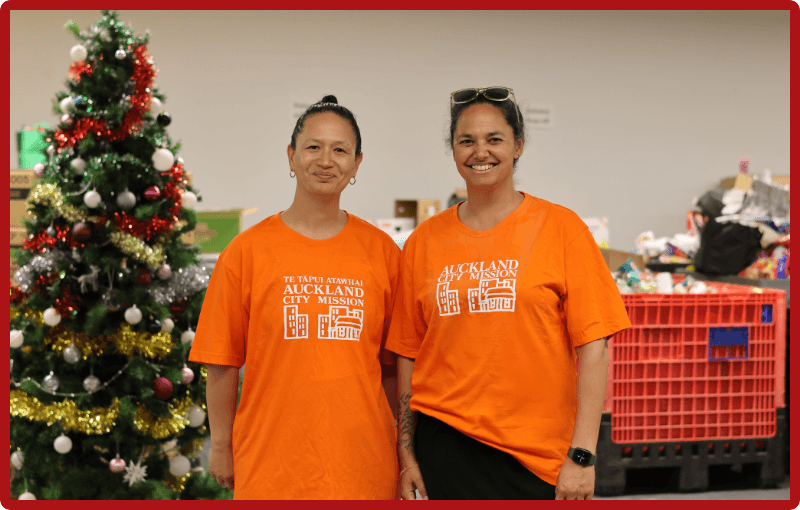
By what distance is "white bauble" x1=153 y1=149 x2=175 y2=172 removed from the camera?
2.13 metres

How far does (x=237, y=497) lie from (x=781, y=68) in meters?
6.43

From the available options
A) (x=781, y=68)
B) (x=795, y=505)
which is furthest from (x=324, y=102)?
(x=781, y=68)

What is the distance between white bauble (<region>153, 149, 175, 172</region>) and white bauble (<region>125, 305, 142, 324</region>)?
1.70ft

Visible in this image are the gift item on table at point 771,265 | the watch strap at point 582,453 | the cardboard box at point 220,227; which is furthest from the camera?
the cardboard box at point 220,227

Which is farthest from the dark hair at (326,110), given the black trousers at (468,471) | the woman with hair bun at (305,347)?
the black trousers at (468,471)

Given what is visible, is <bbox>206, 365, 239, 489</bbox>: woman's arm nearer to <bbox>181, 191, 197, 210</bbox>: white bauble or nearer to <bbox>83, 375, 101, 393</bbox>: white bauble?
<bbox>83, 375, 101, 393</bbox>: white bauble

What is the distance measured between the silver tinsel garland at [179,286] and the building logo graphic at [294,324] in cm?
105

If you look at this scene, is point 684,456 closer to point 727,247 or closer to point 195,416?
point 727,247

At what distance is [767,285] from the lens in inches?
130

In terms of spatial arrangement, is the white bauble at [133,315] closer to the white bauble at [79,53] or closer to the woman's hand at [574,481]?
the white bauble at [79,53]

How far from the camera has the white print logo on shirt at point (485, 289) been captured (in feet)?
4.31

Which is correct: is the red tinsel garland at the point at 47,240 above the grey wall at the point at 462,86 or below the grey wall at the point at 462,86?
below

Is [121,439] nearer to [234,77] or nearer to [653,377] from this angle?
[653,377]

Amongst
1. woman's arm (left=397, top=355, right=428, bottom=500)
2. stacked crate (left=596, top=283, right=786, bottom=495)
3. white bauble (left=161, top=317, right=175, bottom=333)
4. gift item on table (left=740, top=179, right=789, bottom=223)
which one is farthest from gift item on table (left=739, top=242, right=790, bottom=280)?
white bauble (left=161, top=317, right=175, bottom=333)
